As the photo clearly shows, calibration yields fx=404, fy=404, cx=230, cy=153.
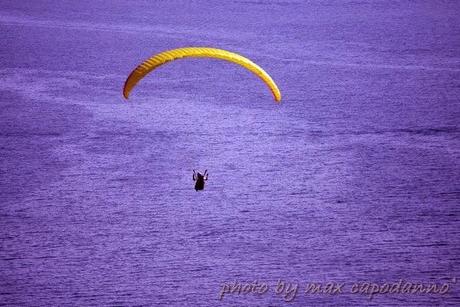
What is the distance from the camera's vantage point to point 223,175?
13.1 metres

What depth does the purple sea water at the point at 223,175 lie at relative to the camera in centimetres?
913

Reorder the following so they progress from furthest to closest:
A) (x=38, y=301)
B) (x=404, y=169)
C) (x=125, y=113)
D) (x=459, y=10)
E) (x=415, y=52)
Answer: (x=459, y=10), (x=415, y=52), (x=125, y=113), (x=404, y=169), (x=38, y=301)

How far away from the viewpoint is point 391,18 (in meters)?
37.7

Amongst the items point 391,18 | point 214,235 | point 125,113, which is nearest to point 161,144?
point 125,113

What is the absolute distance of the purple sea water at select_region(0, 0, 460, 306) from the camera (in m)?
9.13

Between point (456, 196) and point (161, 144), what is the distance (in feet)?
32.9

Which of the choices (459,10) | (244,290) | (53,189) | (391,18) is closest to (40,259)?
(53,189)

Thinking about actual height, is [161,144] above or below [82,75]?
below

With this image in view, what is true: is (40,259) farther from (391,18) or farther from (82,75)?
(391,18)

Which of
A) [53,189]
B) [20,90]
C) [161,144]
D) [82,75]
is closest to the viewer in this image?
[53,189]

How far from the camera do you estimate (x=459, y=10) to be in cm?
4047

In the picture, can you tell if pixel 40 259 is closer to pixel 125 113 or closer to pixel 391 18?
pixel 125 113

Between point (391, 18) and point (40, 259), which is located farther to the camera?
point (391, 18)

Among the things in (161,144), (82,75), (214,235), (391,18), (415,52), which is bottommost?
(214,235)
